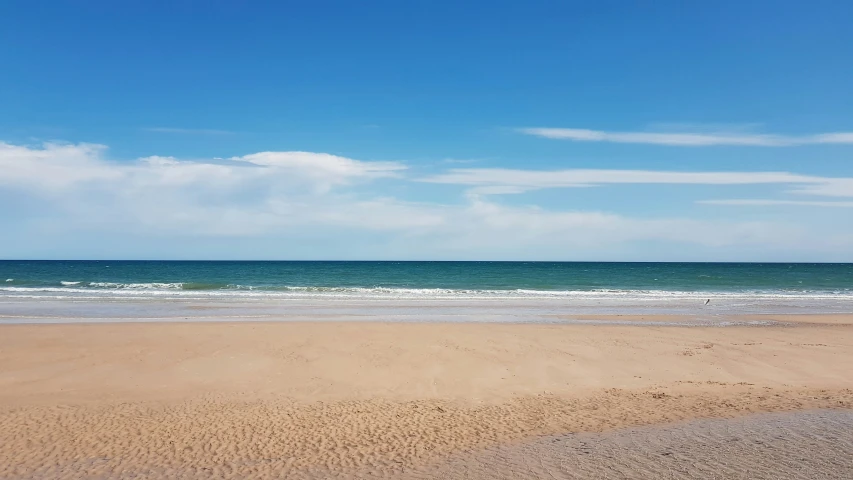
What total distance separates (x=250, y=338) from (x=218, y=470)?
9443mm

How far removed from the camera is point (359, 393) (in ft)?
31.4

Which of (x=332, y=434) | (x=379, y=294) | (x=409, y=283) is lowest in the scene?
(x=332, y=434)

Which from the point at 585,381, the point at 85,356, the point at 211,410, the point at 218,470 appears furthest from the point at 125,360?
the point at 585,381

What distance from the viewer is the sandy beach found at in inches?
256

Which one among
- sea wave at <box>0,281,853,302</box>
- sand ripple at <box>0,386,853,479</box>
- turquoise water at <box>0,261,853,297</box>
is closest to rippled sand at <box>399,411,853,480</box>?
sand ripple at <box>0,386,853,479</box>

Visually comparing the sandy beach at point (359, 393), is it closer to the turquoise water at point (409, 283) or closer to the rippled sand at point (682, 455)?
the rippled sand at point (682, 455)

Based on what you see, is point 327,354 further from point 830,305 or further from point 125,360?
point 830,305

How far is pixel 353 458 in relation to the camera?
6.44m

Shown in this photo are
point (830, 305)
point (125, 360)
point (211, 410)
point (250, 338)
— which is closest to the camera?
point (211, 410)

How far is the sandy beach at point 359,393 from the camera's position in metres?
6.50

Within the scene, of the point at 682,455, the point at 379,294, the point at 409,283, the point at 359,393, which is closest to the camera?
the point at 682,455

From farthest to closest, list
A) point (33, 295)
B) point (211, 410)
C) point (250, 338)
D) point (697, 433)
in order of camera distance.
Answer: point (33, 295), point (250, 338), point (211, 410), point (697, 433)

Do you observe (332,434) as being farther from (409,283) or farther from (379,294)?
(409,283)

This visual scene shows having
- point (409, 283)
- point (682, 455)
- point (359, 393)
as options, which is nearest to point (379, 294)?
point (409, 283)
